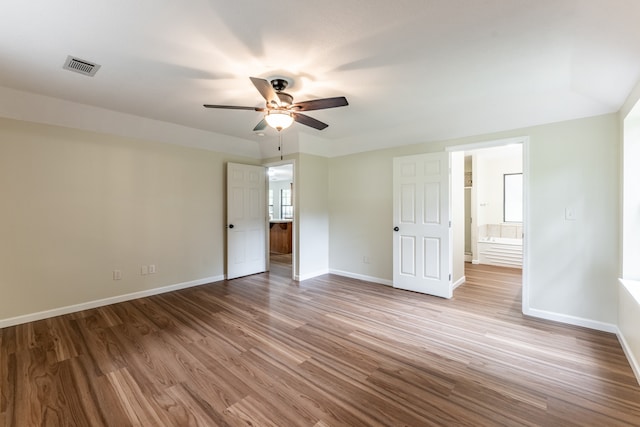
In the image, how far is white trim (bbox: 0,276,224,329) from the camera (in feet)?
10.0

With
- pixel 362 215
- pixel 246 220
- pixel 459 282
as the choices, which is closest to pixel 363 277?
pixel 362 215

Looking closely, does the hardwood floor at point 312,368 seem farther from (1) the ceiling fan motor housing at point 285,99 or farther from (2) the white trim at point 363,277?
(1) the ceiling fan motor housing at point 285,99

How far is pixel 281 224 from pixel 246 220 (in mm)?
2616

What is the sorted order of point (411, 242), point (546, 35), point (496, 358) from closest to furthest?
1. point (546, 35)
2. point (496, 358)
3. point (411, 242)

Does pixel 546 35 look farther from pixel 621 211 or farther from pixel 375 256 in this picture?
pixel 375 256

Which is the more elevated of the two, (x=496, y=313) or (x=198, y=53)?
(x=198, y=53)

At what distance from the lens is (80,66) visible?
2391 millimetres

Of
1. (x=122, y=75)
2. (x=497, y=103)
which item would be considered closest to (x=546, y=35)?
(x=497, y=103)

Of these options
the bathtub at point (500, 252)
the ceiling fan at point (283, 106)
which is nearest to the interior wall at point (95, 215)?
the ceiling fan at point (283, 106)

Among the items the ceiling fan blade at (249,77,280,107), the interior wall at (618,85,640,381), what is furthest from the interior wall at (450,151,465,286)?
the ceiling fan blade at (249,77,280,107)

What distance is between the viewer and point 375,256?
474cm

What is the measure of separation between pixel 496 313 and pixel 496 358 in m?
1.16

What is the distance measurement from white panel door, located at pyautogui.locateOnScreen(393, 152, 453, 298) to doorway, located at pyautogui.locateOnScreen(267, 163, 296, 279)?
5.94ft

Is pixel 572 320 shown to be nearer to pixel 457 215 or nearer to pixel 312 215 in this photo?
pixel 457 215
